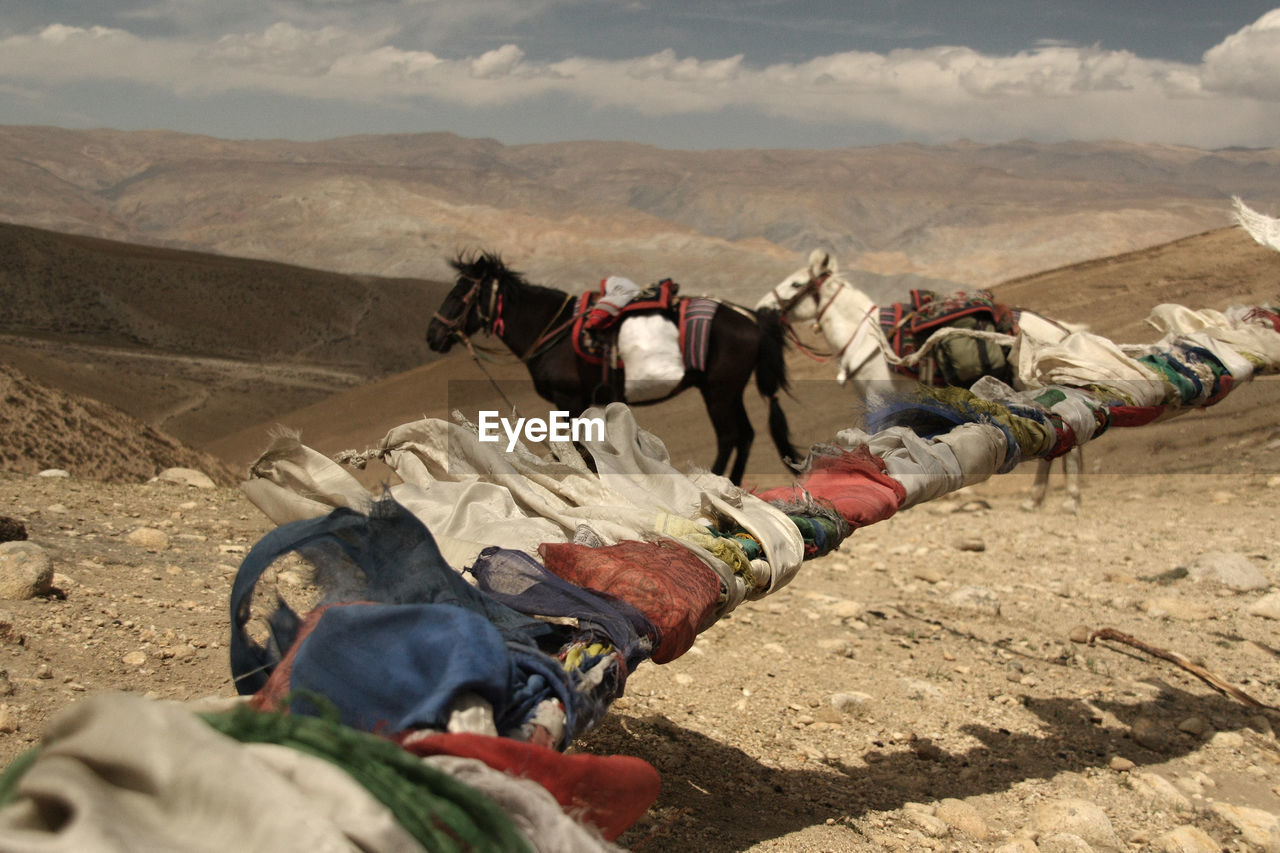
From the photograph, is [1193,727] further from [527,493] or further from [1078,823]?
[527,493]

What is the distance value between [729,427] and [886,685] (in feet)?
14.9

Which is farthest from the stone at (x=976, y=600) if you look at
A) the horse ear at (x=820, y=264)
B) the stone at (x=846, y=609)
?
the horse ear at (x=820, y=264)

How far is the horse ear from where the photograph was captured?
8047mm

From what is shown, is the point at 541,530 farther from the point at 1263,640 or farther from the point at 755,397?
the point at 755,397

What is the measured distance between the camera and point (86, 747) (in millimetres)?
1048

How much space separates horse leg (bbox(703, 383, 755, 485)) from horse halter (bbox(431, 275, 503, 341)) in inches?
74.0

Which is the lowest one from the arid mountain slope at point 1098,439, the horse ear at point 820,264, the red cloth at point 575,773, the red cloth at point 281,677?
the arid mountain slope at point 1098,439

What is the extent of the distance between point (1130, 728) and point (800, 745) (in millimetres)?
1327

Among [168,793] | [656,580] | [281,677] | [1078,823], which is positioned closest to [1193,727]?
[1078,823]

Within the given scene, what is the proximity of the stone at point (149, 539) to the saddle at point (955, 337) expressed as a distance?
4.72 metres

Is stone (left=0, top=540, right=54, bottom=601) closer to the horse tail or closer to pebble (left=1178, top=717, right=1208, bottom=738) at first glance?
pebble (left=1178, top=717, right=1208, bottom=738)

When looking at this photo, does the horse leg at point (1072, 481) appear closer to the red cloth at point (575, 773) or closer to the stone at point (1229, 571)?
the stone at point (1229, 571)

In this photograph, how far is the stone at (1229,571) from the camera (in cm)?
518

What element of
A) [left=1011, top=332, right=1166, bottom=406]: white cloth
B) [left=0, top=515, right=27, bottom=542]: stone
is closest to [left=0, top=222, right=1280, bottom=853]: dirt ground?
[left=0, top=515, right=27, bottom=542]: stone
